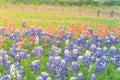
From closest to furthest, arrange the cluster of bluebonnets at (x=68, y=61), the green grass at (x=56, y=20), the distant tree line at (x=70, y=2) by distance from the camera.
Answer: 1. the cluster of bluebonnets at (x=68, y=61)
2. the green grass at (x=56, y=20)
3. the distant tree line at (x=70, y=2)

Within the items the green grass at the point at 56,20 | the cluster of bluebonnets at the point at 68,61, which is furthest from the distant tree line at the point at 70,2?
the cluster of bluebonnets at the point at 68,61

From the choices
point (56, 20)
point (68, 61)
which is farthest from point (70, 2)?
point (68, 61)

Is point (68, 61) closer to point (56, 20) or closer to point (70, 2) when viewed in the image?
point (56, 20)

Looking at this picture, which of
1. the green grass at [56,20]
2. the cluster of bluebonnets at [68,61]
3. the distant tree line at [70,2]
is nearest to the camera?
the cluster of bluebonnets at [68,61]

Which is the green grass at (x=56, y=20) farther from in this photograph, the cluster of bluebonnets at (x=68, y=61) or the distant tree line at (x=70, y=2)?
the distant tree line at (x=70, y=2)

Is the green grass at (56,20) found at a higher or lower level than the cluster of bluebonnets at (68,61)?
lower

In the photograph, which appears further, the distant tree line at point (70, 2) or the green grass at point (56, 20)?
the distant tree line at point (70, 2)

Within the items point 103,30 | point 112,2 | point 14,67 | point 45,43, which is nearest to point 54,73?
point 14,67

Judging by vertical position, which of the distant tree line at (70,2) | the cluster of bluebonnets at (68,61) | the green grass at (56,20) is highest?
the cluster of bluebonnets at (68,61)

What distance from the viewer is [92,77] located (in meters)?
7.70

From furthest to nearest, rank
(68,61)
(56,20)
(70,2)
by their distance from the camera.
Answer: (70,2) < (56,20) < (68,61)

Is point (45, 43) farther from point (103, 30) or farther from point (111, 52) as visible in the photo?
point (111, 52)

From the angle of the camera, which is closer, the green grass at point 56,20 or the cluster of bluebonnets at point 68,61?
the cluster of bluebonnets at point 68,61

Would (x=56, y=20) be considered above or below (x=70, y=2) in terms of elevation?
above
